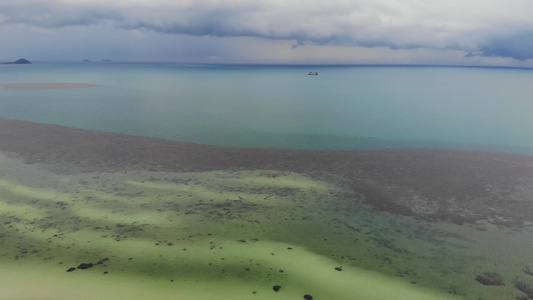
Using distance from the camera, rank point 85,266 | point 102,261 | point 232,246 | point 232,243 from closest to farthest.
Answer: point 85,266 → point 102,261 → point 232,246 → point 232,243

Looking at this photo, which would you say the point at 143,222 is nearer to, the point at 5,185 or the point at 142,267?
the point at 142,267

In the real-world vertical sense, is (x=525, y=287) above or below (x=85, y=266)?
below

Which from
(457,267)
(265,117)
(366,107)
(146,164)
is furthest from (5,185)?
(366,107)

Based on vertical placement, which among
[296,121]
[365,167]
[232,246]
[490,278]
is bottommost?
[490,278]

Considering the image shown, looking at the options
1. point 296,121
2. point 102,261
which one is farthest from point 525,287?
point 296,121

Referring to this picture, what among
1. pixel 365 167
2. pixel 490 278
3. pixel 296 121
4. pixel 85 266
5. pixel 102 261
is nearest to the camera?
pixel 490 278

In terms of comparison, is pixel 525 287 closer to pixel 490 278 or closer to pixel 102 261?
pixel 490 278

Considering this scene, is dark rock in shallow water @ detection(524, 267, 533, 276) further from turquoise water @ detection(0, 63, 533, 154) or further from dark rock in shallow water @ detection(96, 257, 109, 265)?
turquoise water @ detection(0, 63, 533, 154)

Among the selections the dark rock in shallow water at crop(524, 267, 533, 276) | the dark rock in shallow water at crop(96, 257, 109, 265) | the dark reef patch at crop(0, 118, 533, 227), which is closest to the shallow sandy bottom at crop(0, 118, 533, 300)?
the dark rock in shallow water at crop(96, 257, 109, 265)
